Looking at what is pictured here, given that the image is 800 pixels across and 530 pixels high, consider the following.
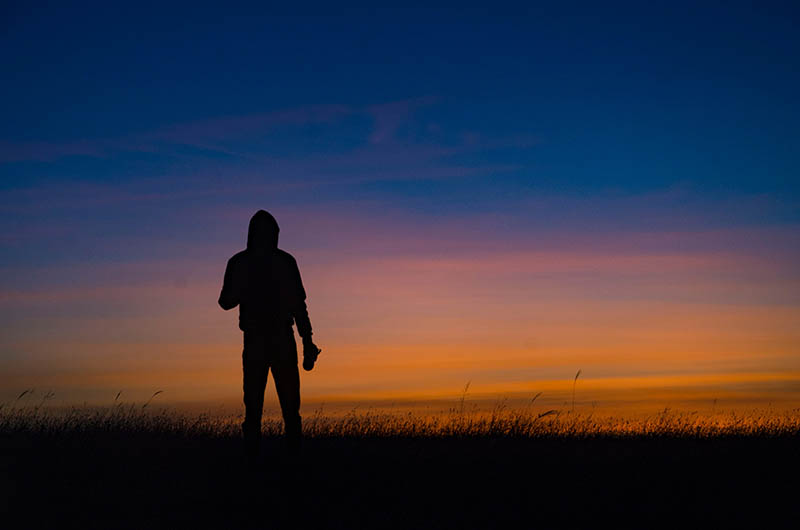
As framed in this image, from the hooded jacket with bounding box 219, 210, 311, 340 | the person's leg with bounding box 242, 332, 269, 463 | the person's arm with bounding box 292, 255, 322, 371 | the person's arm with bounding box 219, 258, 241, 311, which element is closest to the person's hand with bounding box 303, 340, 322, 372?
the person's arm with bounding box 292, 255, 322, 371

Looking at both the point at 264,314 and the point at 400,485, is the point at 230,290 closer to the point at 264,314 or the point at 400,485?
the point at 264,314

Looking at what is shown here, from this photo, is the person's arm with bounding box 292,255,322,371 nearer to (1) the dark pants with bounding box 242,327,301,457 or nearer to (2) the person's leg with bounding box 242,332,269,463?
(1) the dark pants with bounding box 242,327,301,457

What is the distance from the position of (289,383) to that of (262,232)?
6.62 feet

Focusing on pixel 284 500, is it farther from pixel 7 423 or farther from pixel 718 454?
pixel 7 423

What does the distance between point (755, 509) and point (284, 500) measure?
4.79m

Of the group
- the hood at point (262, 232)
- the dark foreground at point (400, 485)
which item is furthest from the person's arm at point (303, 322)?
the dark foreground at point (400, 485)

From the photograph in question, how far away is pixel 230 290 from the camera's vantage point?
11312 millimetres

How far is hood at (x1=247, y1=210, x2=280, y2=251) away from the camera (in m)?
11.3

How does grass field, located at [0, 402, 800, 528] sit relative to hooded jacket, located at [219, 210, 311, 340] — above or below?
below

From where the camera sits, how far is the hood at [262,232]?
11.3 m

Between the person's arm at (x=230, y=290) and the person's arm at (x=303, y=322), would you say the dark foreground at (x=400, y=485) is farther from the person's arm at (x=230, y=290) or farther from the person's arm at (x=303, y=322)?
the person's arm at (x=230, y=290)

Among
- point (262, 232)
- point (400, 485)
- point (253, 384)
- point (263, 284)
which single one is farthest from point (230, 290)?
point (400, 485)

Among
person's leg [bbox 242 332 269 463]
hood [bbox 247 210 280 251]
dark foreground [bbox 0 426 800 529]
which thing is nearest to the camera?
dark foreground [bbox 0 426 800 529]

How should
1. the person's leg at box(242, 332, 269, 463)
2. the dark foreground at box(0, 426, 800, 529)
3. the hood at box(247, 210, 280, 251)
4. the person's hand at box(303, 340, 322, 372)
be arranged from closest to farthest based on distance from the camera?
the dark foreground at box(0, 426, 800, 529), the person's leg at box(242, 332, 269, 463), the hood at box(247, 210, 280, 251), the person's hand at box(303, 340, 322, 372)
